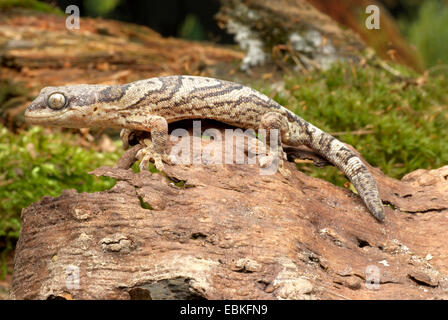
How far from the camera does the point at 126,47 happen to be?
10.5 metres

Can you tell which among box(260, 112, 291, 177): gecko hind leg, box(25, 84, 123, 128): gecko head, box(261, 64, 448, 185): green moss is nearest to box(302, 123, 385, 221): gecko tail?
box(260, 112, 291, 177): gecko hind leg

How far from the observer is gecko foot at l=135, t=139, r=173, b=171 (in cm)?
470

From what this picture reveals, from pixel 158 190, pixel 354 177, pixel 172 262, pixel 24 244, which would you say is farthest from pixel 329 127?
pixel 24 244

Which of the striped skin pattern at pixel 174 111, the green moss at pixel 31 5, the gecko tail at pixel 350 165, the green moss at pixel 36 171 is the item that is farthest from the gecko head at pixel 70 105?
the green moss at pixel 31 5

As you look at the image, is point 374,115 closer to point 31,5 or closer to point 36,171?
point 36,171

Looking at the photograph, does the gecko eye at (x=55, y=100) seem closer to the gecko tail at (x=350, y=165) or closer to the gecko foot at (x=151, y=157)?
the gecko foot at (x=151, y=157)

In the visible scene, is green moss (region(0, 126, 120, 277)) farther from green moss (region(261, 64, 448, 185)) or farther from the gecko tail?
green moss (region(261, 64, 448, 185))

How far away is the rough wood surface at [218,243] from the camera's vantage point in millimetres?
3596

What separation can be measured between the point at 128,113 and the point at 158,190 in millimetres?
1353

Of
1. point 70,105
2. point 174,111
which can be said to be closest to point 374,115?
point 174,111

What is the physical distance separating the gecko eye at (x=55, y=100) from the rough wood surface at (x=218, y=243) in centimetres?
116

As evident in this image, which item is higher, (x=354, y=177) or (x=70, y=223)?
(x=354, y=177)

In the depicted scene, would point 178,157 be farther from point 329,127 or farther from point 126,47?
point 126,47

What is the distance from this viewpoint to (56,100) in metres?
5.00
